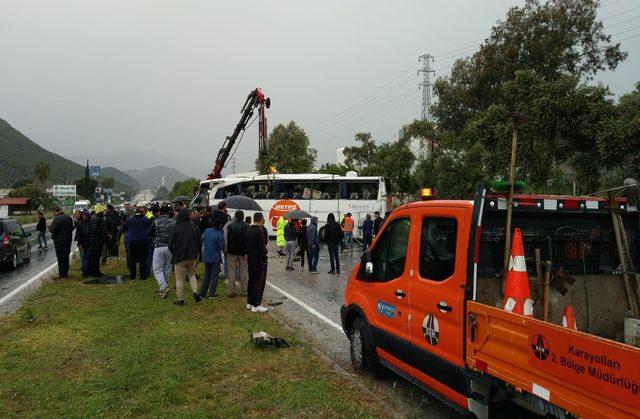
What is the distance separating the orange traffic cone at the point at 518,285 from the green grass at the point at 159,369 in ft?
5.44

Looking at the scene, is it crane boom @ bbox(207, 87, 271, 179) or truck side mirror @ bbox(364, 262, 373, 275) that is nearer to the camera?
truck side mirror @ bbox(364, 262, 373, 275)

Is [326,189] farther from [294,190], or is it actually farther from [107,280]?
[107,280]

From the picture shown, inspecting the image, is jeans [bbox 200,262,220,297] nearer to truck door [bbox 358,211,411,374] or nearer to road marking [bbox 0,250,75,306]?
road marking [bbox 0,250,75,306]

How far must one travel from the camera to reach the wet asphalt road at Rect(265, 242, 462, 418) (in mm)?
5230

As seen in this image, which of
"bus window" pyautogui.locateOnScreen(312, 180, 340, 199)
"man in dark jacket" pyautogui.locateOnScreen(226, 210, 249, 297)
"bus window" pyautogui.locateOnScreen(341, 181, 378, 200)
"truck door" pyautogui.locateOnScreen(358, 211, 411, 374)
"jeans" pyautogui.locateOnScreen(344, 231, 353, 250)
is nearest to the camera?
"truck door" pyautogui.locateOnScreen(358, 211, 411, 374)

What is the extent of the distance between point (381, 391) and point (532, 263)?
6.89ft

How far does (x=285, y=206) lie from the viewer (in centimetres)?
2767

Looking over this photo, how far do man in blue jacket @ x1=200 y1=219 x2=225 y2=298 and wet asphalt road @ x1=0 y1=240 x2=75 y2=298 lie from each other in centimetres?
472

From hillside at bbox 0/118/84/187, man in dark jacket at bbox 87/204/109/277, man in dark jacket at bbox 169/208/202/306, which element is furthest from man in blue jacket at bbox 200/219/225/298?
hillside at bbox 0/118/84/187

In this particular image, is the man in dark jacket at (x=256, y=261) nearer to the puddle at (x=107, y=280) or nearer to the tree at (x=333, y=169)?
the puddle at (x=107, y=280)

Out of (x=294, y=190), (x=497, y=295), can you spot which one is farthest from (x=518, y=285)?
(x=294, y=190)

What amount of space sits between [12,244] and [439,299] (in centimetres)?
1516

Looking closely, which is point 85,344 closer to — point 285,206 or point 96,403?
point 96,403

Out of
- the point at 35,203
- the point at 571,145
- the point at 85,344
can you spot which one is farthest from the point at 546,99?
the point at 35,203
